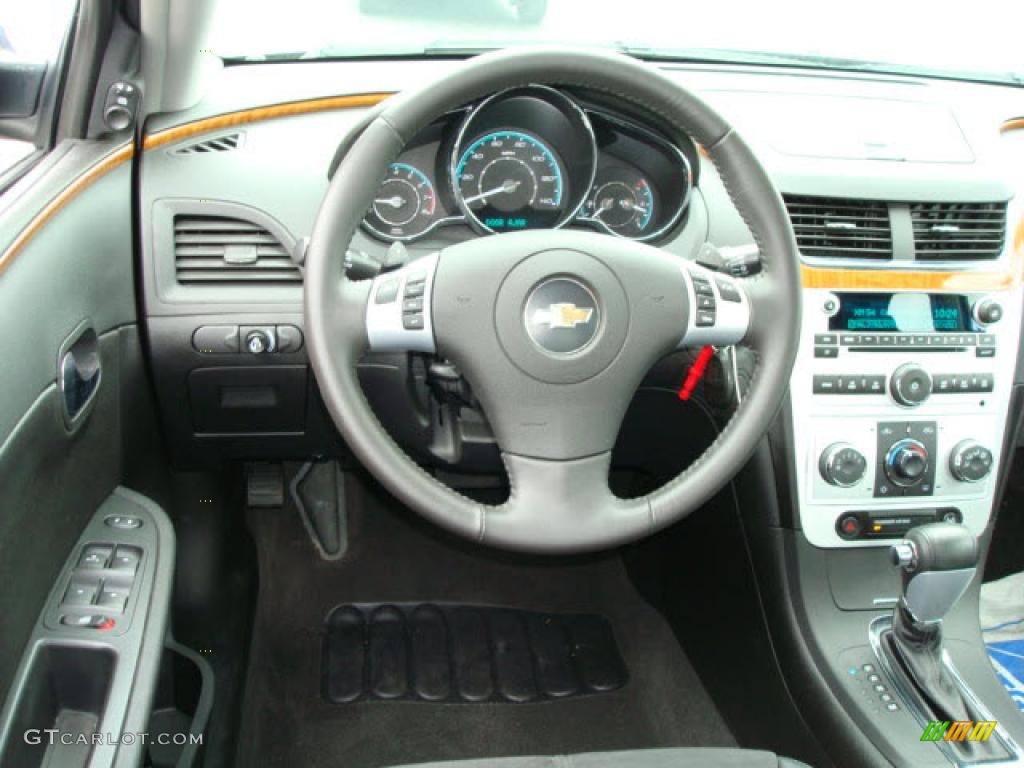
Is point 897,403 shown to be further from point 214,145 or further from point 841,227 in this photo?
point 214,145

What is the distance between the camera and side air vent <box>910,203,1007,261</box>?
6.29 feet

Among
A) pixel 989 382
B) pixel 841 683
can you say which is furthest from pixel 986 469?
pixel 841 683

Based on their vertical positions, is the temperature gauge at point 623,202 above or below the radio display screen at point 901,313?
above

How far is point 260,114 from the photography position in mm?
1805

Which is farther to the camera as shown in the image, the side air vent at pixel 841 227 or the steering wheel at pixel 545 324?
the side air vent at pixel 841 227

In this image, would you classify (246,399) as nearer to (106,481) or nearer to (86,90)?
(106,481)

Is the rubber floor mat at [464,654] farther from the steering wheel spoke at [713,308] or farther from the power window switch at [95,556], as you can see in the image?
the steering wheel spoke at [713,308]

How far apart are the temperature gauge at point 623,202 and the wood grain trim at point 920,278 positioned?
31cm

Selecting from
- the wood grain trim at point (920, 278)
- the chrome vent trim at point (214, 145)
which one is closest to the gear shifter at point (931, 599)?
the wood grain trim at point (920, 278)

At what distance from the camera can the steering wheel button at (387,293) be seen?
1.33m

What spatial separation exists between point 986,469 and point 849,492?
0.29 m

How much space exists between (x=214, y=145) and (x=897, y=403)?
1361 mm

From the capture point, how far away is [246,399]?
1914 mm

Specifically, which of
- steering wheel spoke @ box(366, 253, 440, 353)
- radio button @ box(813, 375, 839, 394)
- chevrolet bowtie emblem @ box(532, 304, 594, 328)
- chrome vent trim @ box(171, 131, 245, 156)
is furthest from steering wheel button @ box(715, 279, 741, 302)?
chrome vent trim @ box(171, 131, 245, 156)
